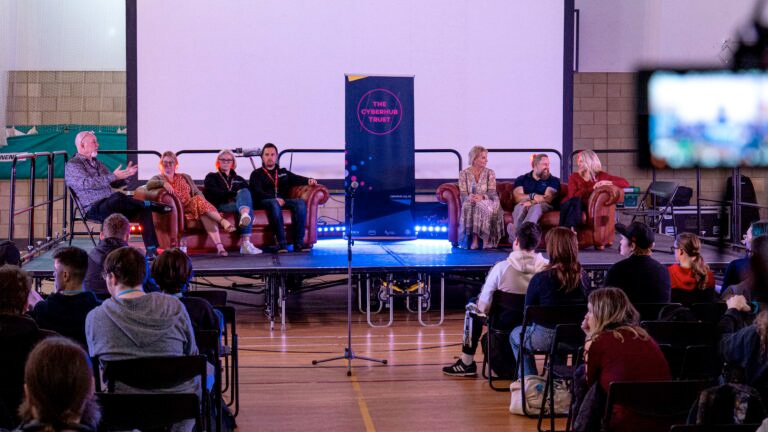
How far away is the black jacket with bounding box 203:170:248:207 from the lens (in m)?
8.89

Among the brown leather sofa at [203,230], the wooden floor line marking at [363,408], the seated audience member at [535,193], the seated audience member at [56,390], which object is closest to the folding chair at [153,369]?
the seated audience member at [56,390]

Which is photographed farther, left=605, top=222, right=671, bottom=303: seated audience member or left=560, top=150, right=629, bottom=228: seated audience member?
left=560, top=150, right=629, bottom=228: seated audience member

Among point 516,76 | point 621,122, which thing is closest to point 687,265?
point 516,76

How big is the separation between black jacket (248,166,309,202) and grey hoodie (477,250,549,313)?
3.77 m

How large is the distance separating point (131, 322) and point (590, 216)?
19.2 ft

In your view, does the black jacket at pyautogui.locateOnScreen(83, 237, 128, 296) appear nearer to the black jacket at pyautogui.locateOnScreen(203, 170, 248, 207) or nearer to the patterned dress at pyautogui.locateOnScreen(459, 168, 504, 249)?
the black jacket at pyautogui.locateOnScreen(203, 170, 248, 207)

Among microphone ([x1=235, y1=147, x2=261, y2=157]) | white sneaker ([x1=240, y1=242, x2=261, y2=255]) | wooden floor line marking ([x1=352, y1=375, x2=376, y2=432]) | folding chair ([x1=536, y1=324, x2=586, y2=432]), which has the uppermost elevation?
microphone ([x1=235, y1=147, x2=261, y2=157])

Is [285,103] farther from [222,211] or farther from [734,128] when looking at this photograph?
[734,128]

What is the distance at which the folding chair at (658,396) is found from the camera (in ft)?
11.0

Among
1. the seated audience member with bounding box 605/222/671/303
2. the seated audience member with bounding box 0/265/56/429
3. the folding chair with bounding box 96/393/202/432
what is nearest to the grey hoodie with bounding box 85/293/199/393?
the seated audience member with bounding box 0/265/56/429

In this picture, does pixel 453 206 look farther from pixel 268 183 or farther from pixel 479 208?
pixel 268 183

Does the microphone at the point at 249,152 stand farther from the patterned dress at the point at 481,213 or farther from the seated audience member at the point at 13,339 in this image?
the seated audience member at the point at 13,339

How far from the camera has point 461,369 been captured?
6.04 m

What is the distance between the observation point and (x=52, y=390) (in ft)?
7.26
